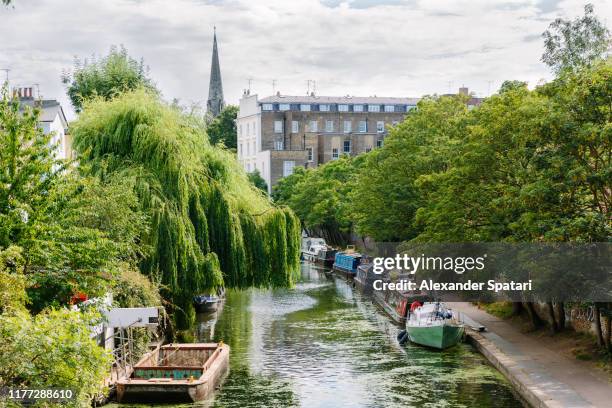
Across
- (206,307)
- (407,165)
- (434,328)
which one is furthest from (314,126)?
(434,328)

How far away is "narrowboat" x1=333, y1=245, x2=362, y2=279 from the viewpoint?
72081 millimetres

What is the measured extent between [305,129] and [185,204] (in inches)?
3351

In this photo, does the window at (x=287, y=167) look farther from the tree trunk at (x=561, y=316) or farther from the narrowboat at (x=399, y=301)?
the tree trunk at (x=561, y=316)

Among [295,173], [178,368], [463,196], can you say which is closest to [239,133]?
[295,173]

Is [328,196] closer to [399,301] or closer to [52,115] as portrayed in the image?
[399,301]

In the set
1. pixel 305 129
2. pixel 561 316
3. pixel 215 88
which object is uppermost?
pixel 215 88

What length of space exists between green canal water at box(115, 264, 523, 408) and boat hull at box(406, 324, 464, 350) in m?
0.38

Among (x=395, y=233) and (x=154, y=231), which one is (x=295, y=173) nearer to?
(x=395, y=233)

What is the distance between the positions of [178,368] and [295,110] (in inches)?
3565

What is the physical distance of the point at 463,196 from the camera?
36.3 meters

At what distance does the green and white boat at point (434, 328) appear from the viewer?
116 feet

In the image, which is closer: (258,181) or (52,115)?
(52,115)

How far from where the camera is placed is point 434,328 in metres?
35.5

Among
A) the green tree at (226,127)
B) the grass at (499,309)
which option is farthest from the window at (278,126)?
the grass at (499,309)
